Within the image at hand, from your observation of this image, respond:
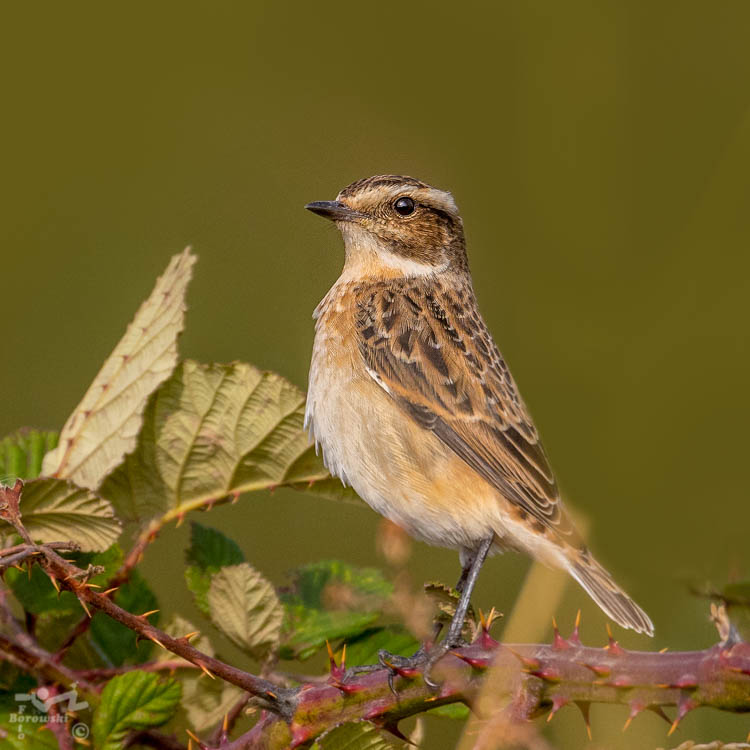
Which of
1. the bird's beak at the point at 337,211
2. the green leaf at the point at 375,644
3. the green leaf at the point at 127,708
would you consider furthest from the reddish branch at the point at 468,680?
the bird's beak at the point at 337,211

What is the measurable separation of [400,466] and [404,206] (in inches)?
58.8

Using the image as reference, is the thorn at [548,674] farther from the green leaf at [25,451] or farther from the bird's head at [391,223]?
the bird's head at [391,223]

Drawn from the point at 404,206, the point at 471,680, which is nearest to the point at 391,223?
the point at 404,206

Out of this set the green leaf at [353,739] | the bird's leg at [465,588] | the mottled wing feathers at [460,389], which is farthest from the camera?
the mottled wing feathers at [460,389]

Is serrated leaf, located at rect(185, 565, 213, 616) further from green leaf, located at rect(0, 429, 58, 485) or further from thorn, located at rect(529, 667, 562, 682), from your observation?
thorn, located at rect(529, 667, 562, 682)

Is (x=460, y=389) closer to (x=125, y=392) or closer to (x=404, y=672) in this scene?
(x=125, y=392)

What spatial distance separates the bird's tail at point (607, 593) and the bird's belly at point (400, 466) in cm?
30

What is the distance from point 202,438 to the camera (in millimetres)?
2816

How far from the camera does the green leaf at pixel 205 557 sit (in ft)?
9.11

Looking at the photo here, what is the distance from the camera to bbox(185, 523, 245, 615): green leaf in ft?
9.11

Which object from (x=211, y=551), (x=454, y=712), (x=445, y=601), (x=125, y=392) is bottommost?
(x=454, y=712)

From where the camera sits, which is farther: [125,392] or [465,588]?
[465,588]

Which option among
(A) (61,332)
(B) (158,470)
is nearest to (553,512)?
(B) (158,470)

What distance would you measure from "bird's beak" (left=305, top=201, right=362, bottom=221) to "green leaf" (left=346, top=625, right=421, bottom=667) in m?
2.08
